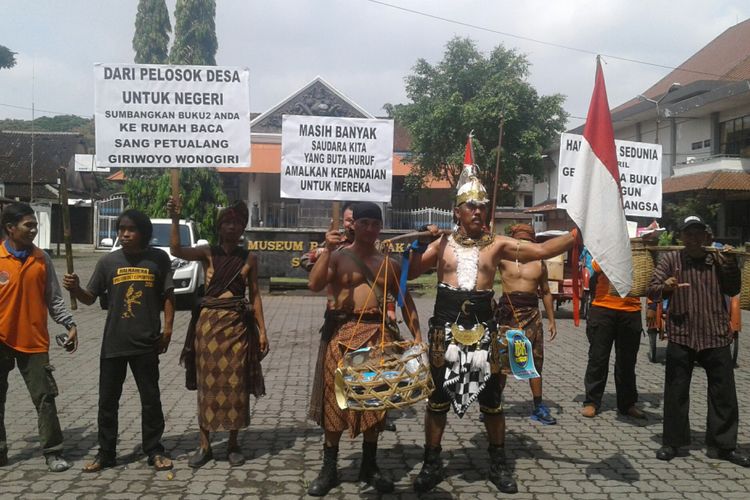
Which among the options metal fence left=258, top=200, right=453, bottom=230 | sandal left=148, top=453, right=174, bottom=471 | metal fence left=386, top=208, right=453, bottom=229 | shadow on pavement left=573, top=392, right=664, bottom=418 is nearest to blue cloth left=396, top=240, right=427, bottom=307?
sandal left=148, top=453, right=174, bottom=471


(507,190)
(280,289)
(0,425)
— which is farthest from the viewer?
(507,190)

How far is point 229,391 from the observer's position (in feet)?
16.7

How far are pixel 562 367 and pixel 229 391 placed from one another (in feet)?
17.6

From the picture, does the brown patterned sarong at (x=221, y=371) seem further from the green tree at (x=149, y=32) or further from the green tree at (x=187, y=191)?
the green tree at (x=149, y=32)

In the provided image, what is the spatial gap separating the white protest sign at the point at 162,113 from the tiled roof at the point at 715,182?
21.3 m

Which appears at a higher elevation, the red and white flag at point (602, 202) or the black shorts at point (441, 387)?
the red and white flag at point (602, 202)

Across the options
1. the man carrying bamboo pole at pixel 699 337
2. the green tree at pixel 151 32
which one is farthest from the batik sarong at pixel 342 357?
the green tree at pixel 151 32

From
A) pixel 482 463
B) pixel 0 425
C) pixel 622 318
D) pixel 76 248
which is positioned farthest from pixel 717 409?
pixel 76 248

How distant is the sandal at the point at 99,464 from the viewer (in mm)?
4887

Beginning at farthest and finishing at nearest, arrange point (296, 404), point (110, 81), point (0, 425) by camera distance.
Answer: point (296, 404)
point (110, 81)
point (0, 425)

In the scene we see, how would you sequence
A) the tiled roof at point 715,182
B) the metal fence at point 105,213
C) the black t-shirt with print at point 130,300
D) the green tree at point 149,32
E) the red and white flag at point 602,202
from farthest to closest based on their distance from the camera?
the green tree at point 149,32, the metal fence at point 105,213, the tiled roof at point 715,182, the black t-shirt with print at point 130,300, the red and white flag at point 602,202

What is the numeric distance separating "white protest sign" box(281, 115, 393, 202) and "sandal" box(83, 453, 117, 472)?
346cm

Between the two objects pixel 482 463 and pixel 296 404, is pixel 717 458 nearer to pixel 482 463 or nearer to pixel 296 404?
pixel 482 463

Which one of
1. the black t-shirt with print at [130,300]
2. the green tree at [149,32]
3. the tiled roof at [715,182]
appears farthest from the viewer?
the green tree at [149,32]
